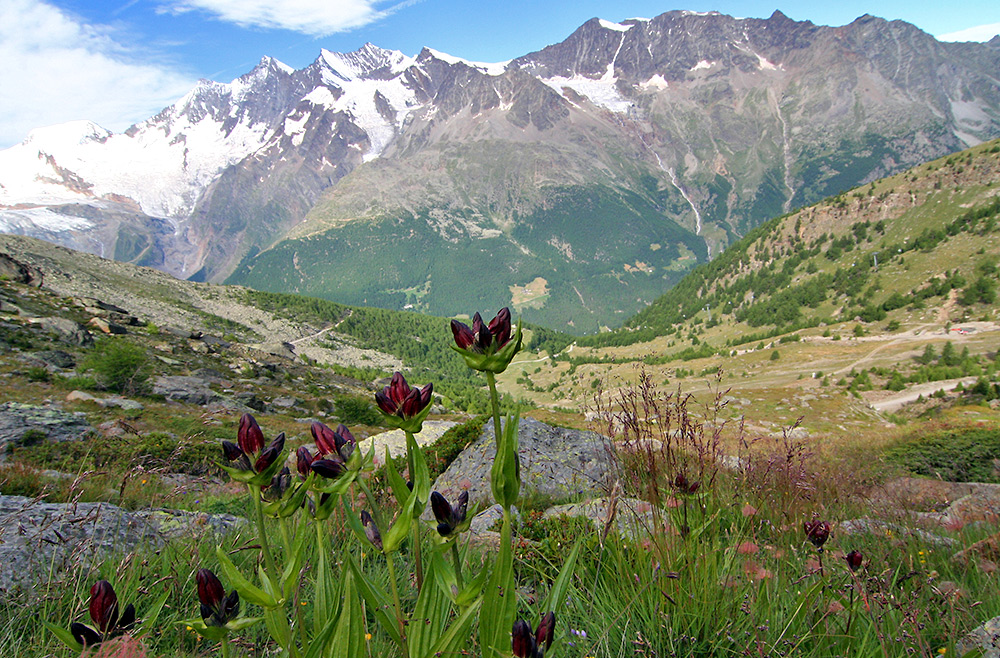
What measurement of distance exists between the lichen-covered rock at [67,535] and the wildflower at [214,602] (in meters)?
2.18

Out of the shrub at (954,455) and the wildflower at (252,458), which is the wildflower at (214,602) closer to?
the wildflower at (252,458)

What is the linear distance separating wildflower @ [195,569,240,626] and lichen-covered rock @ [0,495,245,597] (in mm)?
2180

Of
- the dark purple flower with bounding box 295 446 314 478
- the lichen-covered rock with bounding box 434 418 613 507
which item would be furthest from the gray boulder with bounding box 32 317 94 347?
the dark purple flower with bounding box 295 446 314 478

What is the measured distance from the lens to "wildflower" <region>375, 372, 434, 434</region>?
5.94 ft

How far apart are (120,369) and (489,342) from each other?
29.8 meters

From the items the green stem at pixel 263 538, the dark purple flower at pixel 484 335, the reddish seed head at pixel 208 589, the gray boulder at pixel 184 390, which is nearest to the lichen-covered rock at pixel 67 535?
the reddish seed head at pixel 208 589

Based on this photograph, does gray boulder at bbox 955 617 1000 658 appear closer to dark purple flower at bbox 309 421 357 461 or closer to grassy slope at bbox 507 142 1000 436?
dark purple flower at bbox 309 421 357 461

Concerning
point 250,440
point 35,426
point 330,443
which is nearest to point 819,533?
point 330,443

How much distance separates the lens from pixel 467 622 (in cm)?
160

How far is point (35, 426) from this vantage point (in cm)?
1291

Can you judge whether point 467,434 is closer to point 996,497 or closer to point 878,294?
point 996,497

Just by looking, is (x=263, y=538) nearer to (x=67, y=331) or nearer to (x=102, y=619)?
(x=102, y=619)

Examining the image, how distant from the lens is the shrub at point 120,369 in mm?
23250

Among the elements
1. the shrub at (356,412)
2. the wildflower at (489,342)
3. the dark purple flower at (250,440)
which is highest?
the wildflower at (489,342)
